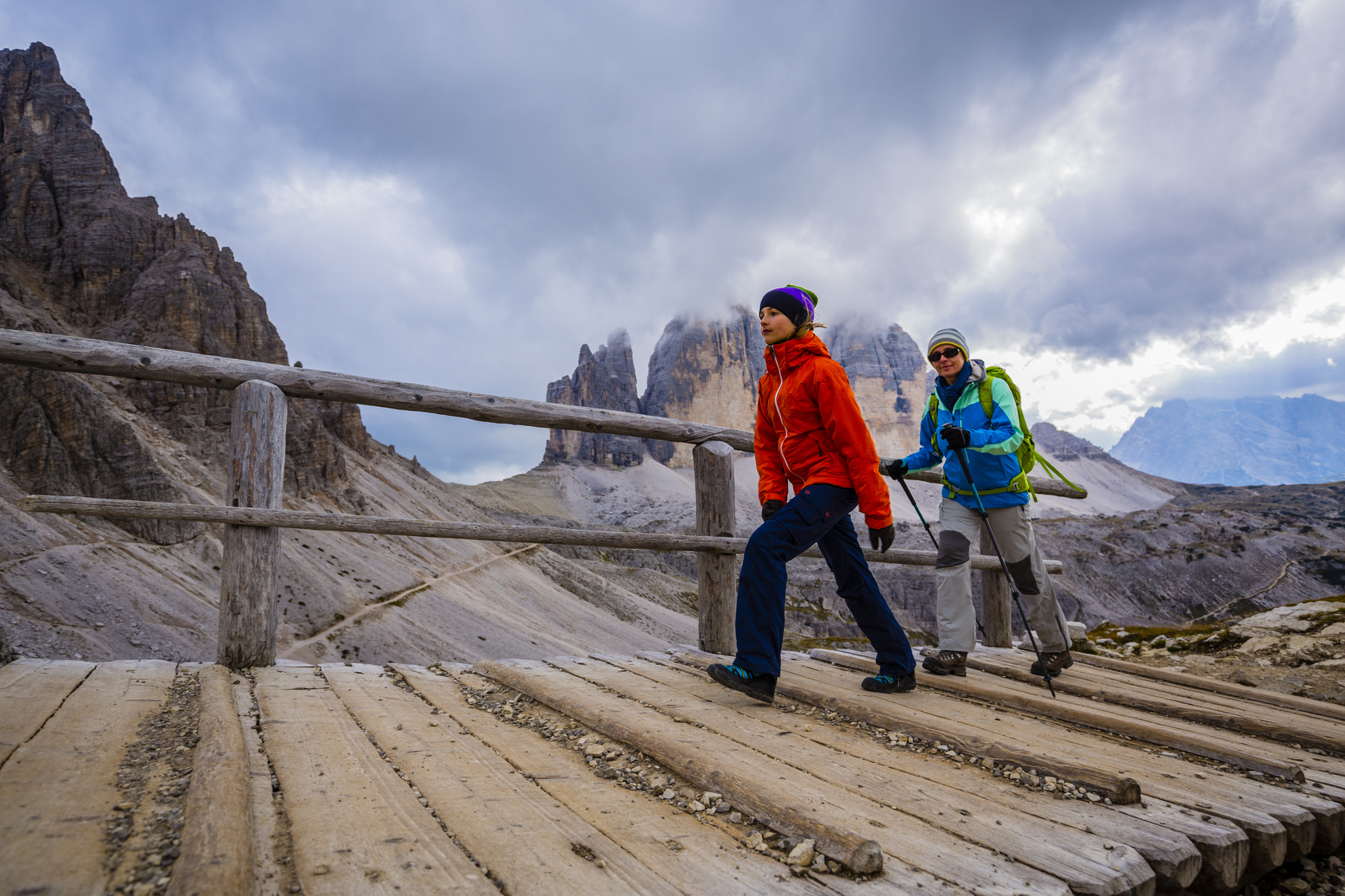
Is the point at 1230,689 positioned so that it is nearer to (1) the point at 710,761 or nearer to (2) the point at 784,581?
(2) the point at 784,581

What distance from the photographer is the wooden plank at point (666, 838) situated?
1410mm

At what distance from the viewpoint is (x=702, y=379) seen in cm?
13338

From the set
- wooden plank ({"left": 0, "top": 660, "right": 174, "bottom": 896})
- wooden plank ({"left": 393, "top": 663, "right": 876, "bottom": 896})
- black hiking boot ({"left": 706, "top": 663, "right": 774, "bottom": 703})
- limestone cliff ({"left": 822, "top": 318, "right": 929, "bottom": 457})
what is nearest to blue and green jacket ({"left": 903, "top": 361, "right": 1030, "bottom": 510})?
black hiking boot ({"left": 706, "top": 663, "right": 774, "bottom": 703})

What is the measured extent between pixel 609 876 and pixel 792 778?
827 millimetres

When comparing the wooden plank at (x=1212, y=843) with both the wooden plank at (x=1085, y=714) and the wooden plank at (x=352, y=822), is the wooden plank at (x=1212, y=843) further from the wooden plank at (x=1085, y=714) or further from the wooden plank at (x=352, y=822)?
the wooden plank at (x=352, y=822)

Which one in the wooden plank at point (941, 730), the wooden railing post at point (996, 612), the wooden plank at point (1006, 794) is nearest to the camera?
the wooden plank at point (1006, 794)

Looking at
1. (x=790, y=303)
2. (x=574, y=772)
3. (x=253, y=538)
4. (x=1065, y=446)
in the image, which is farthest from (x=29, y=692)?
(x=1065, y=446)

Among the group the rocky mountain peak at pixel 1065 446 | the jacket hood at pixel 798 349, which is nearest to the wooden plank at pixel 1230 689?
the jacket hood at pixel 798 349

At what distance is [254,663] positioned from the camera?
3.52m

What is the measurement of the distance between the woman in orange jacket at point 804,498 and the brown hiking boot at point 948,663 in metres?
0.56

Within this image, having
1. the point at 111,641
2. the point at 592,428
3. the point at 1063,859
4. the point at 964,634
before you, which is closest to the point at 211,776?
the point at 1063,859

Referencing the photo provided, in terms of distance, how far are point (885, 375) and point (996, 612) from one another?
149m

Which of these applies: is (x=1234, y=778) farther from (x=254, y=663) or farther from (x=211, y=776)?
(x=254, y=663)

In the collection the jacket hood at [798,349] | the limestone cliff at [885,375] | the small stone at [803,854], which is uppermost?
the limestone cliff at [885,375]
